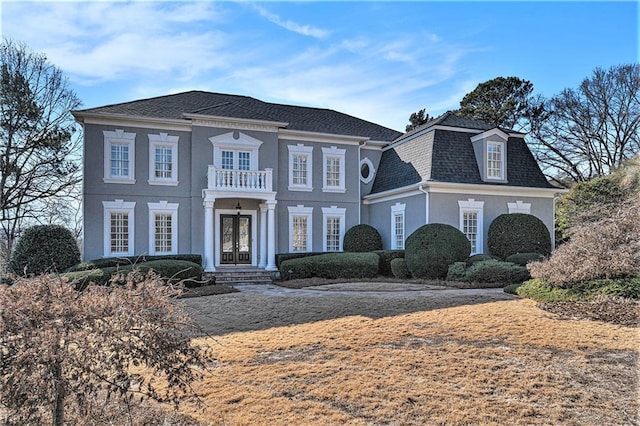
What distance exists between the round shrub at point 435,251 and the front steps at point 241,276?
222 inches

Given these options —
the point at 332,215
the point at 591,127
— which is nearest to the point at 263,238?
the point at 332,215

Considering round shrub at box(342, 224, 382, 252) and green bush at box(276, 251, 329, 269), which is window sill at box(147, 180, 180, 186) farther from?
round shrub at box(342, 224, 382, 252)

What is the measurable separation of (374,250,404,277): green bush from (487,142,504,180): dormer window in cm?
535

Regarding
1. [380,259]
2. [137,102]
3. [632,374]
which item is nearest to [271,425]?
[632,374]

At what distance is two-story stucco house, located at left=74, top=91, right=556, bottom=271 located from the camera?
1817cm

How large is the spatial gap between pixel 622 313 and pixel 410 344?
172 inches

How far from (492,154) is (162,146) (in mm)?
13888

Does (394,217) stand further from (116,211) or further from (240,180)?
(116,211)

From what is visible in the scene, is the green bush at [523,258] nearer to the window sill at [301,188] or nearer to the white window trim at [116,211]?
the window sill at [301,188]

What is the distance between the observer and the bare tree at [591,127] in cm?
3025

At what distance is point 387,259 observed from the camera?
59.6ft

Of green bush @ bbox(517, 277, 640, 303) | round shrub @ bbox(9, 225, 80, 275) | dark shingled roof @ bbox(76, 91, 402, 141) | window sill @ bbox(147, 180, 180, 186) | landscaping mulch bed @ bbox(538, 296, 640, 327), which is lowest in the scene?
landscaping mulch bed @ bbox(538, 296, 640, 327)

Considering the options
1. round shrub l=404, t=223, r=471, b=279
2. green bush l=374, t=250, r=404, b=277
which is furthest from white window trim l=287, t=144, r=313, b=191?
round shrub l=404, t=223, r=471, b=279

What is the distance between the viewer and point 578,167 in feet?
110
